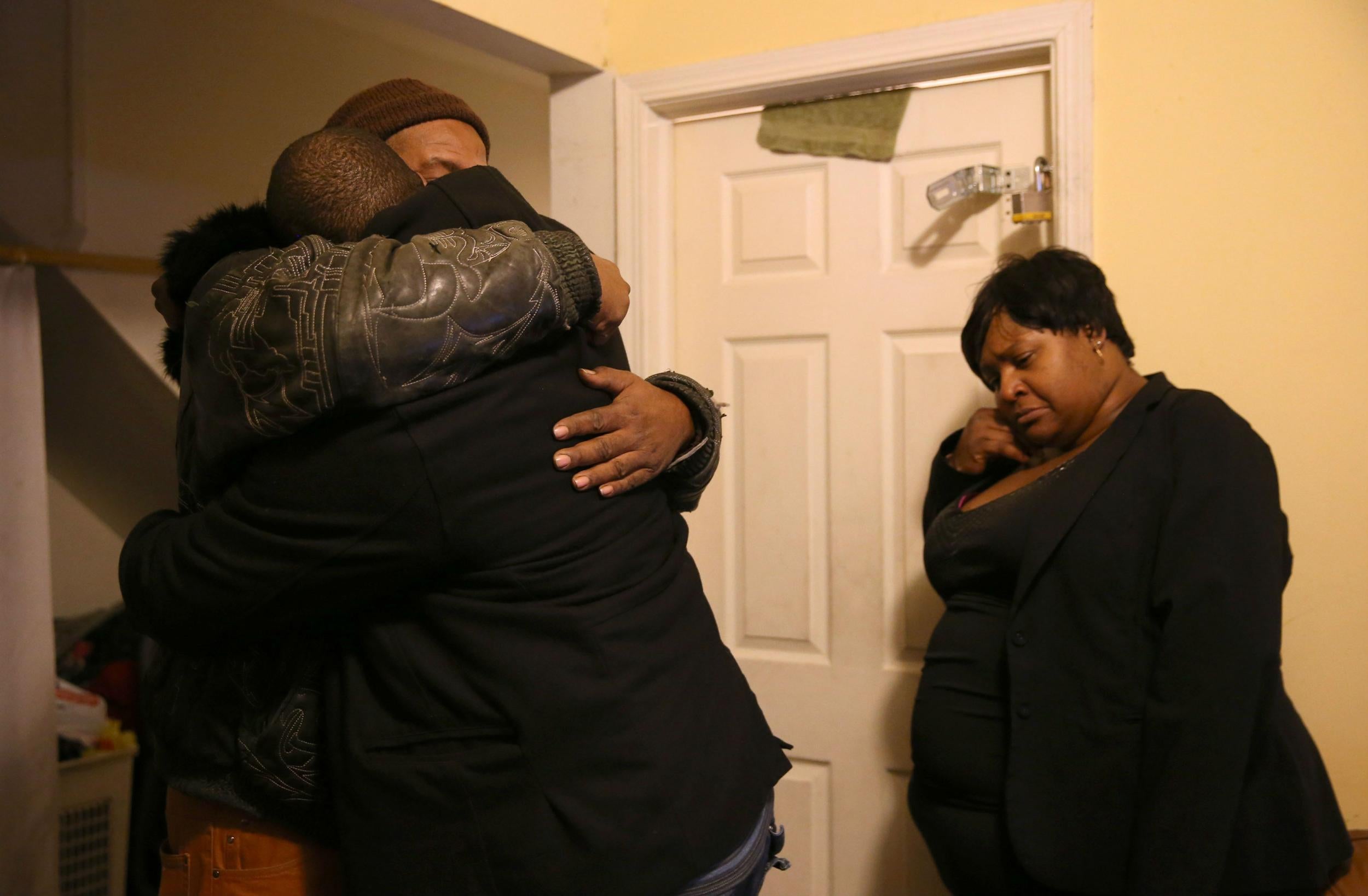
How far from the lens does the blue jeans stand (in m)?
0.96

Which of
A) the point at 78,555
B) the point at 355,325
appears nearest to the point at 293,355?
the point at 355,325

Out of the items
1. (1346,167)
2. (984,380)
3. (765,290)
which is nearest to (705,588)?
(765,290)

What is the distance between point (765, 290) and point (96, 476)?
2541mm

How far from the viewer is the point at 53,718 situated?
2426 mm

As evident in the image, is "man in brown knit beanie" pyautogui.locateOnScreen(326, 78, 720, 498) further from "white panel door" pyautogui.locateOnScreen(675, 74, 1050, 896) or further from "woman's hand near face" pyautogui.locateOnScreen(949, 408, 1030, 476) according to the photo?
"white panel door" pyautogui.locateOnScreen(675, 74, 1050, 896)

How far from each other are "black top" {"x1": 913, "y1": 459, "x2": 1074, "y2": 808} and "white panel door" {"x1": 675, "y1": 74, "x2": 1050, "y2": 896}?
1.15 feet

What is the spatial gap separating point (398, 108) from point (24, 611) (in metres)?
1.80

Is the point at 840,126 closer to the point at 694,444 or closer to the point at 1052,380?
the point at 1052,380

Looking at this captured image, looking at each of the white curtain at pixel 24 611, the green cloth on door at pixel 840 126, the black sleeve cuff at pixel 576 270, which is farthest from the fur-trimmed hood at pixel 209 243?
the white curtain at pixel 24 611

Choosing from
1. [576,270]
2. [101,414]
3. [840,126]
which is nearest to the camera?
[576,270]

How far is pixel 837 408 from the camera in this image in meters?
2.18

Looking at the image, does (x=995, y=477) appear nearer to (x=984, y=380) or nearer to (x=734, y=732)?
(x=984, y=380)

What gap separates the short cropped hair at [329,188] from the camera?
984 millimetres

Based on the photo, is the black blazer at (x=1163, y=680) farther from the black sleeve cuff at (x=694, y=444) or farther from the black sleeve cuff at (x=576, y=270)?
the black sleeve cuff at (x=576, y=270)
